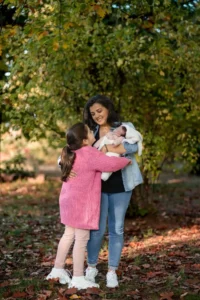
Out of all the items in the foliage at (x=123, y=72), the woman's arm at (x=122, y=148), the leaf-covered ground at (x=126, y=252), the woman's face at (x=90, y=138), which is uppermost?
the foliage at (x=123, y=72)

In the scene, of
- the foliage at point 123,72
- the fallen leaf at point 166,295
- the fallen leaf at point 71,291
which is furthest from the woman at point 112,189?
the foliage at point 123,72

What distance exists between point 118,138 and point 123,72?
345 cm

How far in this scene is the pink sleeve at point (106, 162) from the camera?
475cm

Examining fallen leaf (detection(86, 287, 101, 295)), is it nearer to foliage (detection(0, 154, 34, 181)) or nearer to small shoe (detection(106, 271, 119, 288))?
small shoe (detection(106, 271, 119, 288))

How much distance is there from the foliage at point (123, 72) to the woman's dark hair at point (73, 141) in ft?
6.65

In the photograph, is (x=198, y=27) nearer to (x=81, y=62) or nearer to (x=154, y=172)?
(x=81, y=62)

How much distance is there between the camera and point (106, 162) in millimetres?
4758

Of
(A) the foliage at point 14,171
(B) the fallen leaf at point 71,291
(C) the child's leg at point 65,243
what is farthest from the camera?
(A) the foliage at point 14,171

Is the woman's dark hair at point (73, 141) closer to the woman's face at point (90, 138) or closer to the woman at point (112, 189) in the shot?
the woman's face at point (90, 138)

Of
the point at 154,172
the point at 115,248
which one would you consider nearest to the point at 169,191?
the point at 154,172

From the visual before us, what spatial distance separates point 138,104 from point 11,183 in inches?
295

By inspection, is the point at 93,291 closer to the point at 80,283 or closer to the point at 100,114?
the point at 80,283

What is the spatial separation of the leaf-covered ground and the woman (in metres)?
0.30

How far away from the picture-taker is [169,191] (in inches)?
558
